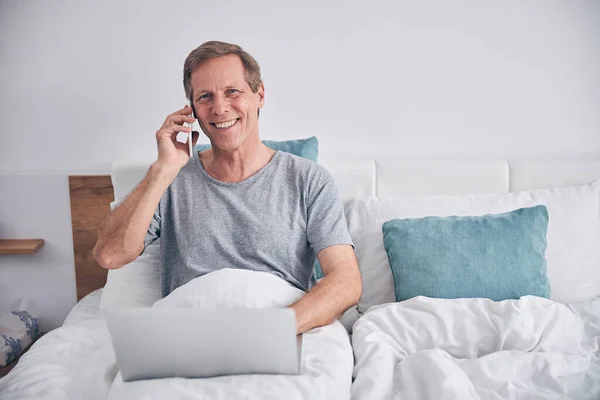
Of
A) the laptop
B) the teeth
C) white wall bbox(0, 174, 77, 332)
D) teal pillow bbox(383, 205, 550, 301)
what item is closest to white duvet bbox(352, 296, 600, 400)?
teal pillow bbox(383, 205, 550, 301)

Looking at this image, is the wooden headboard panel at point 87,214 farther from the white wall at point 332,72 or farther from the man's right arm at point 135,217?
the man's right arm at point 135,217

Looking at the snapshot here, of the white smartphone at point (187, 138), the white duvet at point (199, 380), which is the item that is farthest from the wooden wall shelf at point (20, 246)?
the white smartphone at point (187, 138)

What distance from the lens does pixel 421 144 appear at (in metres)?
2.29

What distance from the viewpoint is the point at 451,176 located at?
2.11 meters

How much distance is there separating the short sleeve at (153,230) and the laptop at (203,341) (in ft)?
1.93

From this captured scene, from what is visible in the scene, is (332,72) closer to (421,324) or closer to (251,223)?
(251,223)

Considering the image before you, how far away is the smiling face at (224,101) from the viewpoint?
1713mm

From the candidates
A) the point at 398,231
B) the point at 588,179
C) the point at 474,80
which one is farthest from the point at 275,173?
the point at 588,179

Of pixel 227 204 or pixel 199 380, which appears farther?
pixel 227 204

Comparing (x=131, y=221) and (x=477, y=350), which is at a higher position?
(x=131, y=221)

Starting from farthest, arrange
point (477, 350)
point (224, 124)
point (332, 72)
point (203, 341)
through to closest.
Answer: point (332, 72)
point (224, 124)
point (477, 350)
point (203, 341)

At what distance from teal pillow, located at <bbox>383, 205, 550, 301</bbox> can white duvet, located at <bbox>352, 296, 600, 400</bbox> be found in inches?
5.1

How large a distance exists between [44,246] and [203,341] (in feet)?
4.86

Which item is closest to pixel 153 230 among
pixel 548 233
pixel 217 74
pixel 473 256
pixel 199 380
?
pixel 217 74
